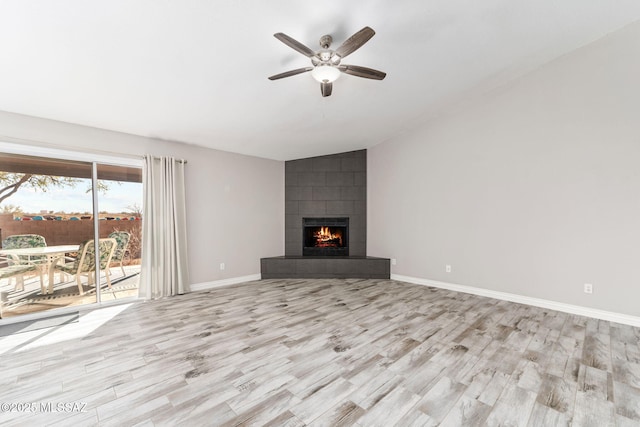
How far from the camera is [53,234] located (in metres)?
3.44

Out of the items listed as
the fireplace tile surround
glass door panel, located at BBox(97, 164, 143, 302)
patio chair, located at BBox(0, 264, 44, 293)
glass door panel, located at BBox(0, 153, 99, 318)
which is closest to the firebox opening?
the fireplace tile surround

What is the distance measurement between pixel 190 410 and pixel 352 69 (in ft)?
9.19

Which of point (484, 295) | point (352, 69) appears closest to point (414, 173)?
point (484, 295)

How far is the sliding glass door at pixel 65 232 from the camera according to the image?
126 inches

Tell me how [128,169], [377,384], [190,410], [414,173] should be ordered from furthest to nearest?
→ 1. [414,173]
2. [128,169]
3. [377,384]
4. [190,410]

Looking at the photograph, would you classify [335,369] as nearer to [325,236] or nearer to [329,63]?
[329,63]

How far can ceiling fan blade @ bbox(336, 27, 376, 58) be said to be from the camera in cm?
190

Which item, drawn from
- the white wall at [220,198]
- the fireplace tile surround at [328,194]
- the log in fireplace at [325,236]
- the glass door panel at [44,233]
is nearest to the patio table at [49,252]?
the glass door panel at [44,233]

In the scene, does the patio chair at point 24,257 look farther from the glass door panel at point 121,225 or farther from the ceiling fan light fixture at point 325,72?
the ceiling fan light fixture at point 325,72

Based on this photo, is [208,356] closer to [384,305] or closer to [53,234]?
[384,305]

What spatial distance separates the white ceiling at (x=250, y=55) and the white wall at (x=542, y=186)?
0.46m

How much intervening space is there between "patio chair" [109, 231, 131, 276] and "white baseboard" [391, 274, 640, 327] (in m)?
4.74

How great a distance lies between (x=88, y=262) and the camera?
3.70 m

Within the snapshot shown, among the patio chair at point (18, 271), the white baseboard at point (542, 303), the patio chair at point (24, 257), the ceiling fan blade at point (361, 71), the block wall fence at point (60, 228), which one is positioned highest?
the ceiling fan blade at point (361, 71)
